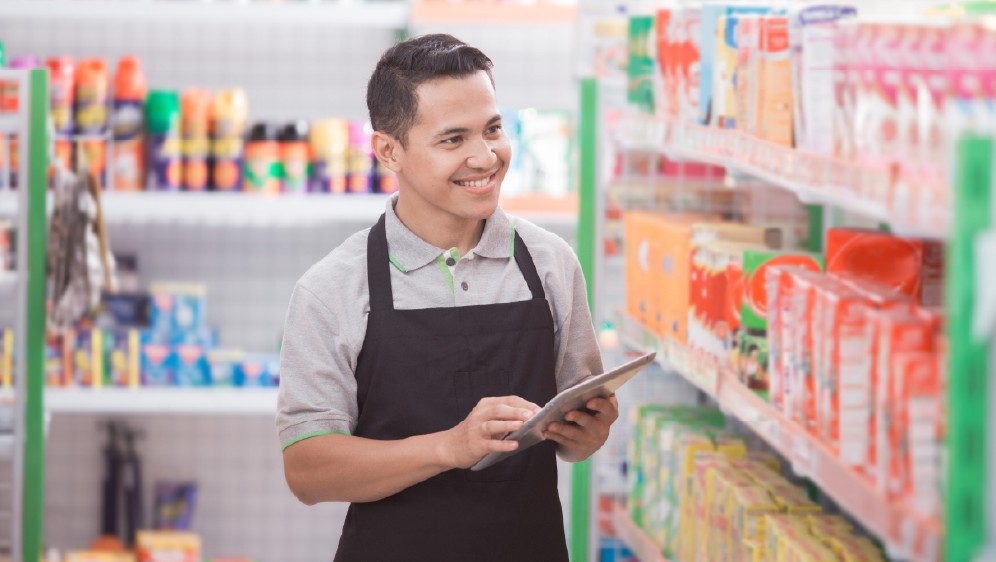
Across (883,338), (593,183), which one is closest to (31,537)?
(593,183)

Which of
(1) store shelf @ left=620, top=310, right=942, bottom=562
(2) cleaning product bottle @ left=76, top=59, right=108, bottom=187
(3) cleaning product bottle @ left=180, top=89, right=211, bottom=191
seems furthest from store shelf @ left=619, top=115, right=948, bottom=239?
(2) cleaning product bottle @ left=76, top=59, right=108, bottom=187

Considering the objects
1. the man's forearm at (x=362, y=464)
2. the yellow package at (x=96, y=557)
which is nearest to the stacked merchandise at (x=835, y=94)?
the man's forearm at (x=362, y=464)

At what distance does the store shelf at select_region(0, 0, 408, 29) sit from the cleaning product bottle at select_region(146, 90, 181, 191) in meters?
0.30

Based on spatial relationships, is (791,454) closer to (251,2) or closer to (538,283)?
(538,283)

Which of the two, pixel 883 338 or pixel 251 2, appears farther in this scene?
pixel 251 2

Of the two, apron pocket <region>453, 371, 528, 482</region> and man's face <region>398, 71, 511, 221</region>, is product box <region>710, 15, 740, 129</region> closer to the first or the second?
man's face <region>398, 71, 511, 221</region>

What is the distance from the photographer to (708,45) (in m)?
2.82

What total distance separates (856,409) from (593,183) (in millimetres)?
2291

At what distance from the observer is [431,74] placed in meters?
2.29

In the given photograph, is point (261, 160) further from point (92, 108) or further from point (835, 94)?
point (835, 94)

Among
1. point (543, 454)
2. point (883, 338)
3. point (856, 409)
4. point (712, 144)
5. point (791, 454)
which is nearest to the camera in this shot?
point (883, 338)

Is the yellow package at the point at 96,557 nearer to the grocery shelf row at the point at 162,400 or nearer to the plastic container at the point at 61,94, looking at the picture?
the grocery shelf row at the point at 162,400

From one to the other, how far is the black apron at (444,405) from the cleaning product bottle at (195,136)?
2.33 m

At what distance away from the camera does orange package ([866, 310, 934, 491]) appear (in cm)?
162
